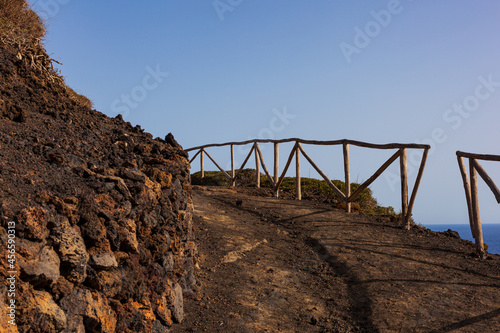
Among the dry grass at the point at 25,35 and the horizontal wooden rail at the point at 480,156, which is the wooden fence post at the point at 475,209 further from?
the dry grass at the point at 25,35

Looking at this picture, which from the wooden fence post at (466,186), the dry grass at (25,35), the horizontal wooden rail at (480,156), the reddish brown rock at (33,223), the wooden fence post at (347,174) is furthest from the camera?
the wooden fence post at (347,174)

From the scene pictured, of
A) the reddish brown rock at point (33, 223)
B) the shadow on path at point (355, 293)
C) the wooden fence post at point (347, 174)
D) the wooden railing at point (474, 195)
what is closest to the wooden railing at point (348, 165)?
the wooden fence post at point (347, 174)

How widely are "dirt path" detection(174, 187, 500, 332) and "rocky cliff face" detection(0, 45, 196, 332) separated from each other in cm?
74

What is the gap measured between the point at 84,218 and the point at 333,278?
466 cm

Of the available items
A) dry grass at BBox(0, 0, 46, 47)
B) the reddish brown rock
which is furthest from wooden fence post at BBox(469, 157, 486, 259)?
dry grass at BBox(0, 0, 46, 47)

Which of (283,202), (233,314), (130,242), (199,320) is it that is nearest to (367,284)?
(233,314)

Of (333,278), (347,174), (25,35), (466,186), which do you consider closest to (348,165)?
(347,174)

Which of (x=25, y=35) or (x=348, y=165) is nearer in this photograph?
(x=25, y=35)

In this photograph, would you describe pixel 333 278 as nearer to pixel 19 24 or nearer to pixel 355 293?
pixel 355 293

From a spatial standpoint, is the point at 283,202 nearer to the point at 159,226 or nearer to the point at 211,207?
the point at 211,207

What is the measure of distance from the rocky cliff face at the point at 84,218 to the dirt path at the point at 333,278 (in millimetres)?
743

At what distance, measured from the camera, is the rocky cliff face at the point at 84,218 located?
3.58 m

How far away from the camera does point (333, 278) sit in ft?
24.6

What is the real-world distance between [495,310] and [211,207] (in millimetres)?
6347
